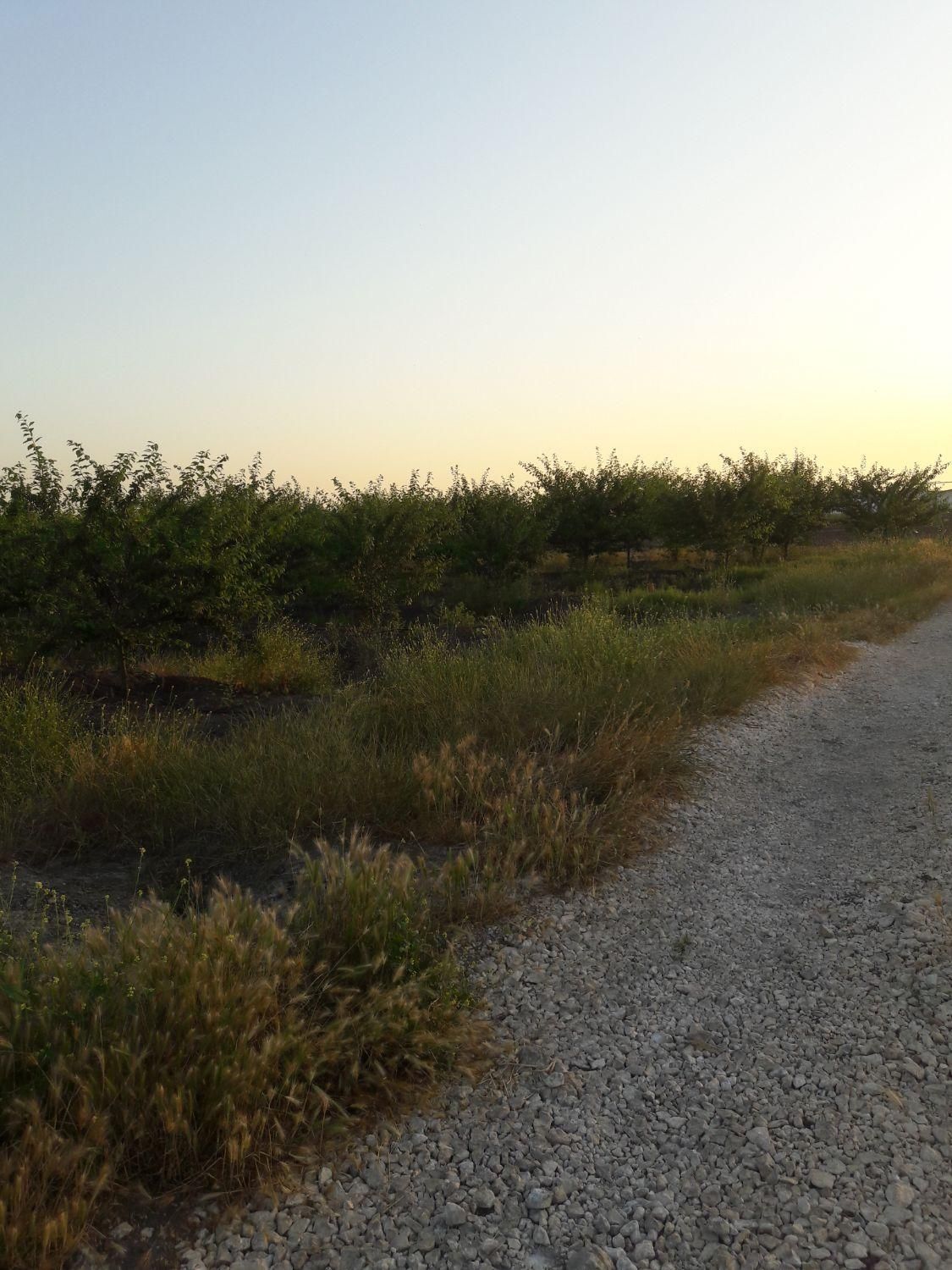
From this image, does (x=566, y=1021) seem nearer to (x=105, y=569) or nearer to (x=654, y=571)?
(x=105, y=569)

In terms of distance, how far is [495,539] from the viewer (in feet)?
75.5

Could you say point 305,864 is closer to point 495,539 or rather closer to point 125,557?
point 125,557

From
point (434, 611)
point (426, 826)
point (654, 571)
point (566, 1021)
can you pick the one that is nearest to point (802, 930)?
point (566, 1021)

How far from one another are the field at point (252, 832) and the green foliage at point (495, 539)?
10.4 m

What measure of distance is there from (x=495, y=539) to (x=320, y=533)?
21.8ft

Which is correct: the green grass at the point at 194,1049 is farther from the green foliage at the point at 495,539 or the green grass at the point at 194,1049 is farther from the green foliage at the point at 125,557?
the green foliage at the point at 495,539

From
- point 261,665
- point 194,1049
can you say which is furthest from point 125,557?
point 194,1049

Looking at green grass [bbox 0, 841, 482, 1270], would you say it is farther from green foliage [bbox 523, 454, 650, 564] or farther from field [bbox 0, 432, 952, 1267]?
green foliage [bbox 523, 454, 650, 564]

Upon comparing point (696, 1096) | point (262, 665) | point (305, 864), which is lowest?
point (696, 1096)

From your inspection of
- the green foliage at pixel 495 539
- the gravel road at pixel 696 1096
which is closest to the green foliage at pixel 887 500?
the green foliage at pixel 495 539

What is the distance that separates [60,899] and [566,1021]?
2575 millimetres

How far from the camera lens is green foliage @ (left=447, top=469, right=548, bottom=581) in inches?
903

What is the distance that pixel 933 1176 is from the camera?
2717mm

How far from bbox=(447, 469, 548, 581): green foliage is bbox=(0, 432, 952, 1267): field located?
34.3ft
